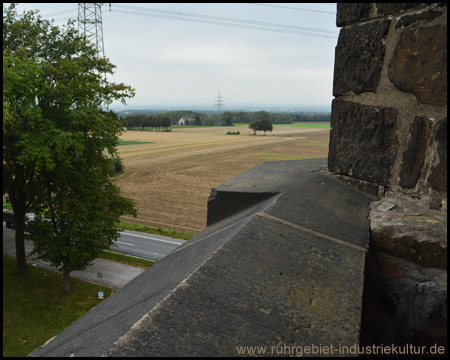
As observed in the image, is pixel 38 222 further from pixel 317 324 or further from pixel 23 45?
→ pixel 317 324

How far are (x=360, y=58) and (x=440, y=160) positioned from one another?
25.4 inches

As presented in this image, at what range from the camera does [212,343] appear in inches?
36.2

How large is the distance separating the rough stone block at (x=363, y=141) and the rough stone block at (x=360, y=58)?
10cm

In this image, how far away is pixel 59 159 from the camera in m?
13.4

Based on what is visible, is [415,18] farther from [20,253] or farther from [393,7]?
[20,253]

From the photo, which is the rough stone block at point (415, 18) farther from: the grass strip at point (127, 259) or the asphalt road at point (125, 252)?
the grass strip at point (127, 259)

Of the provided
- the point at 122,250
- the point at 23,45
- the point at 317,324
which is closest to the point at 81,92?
the point at 23,45

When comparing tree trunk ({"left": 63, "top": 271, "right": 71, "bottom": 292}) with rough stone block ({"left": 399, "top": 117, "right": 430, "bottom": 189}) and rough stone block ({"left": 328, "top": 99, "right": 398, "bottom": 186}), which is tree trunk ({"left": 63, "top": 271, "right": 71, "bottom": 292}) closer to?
rough stone block ({"left": 328, "top": 99, "right": 398, "bottom": 186})

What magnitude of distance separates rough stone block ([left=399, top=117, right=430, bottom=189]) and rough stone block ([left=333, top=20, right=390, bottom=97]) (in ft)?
1.02

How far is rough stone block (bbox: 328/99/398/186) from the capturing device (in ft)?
5.72

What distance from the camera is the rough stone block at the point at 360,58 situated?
1.74 m

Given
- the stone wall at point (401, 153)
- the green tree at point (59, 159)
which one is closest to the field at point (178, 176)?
the green tree at point (59, 159)

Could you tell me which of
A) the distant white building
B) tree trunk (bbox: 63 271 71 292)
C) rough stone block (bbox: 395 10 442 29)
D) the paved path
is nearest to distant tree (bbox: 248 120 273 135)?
the distant white building

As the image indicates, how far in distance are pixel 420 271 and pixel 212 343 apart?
97 cm
